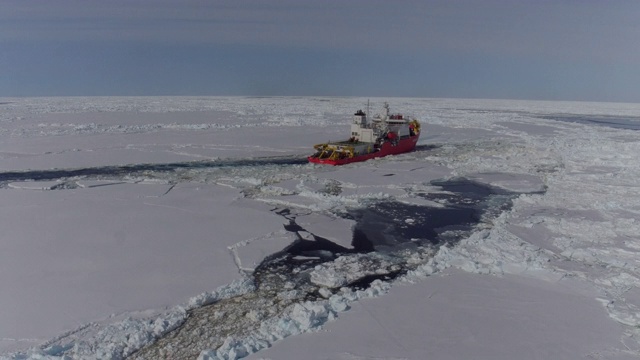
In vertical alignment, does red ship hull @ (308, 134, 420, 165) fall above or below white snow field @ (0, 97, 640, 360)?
above

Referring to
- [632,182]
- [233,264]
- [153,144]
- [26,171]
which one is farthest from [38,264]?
[632,182]

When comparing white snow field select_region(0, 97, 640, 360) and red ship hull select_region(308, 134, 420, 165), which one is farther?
red ship hull select_region(308, 134, 420, 165)

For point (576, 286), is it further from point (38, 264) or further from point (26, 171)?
point (26, 171)

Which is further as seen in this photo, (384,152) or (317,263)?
(384,152)

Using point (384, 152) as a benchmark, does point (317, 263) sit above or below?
below
